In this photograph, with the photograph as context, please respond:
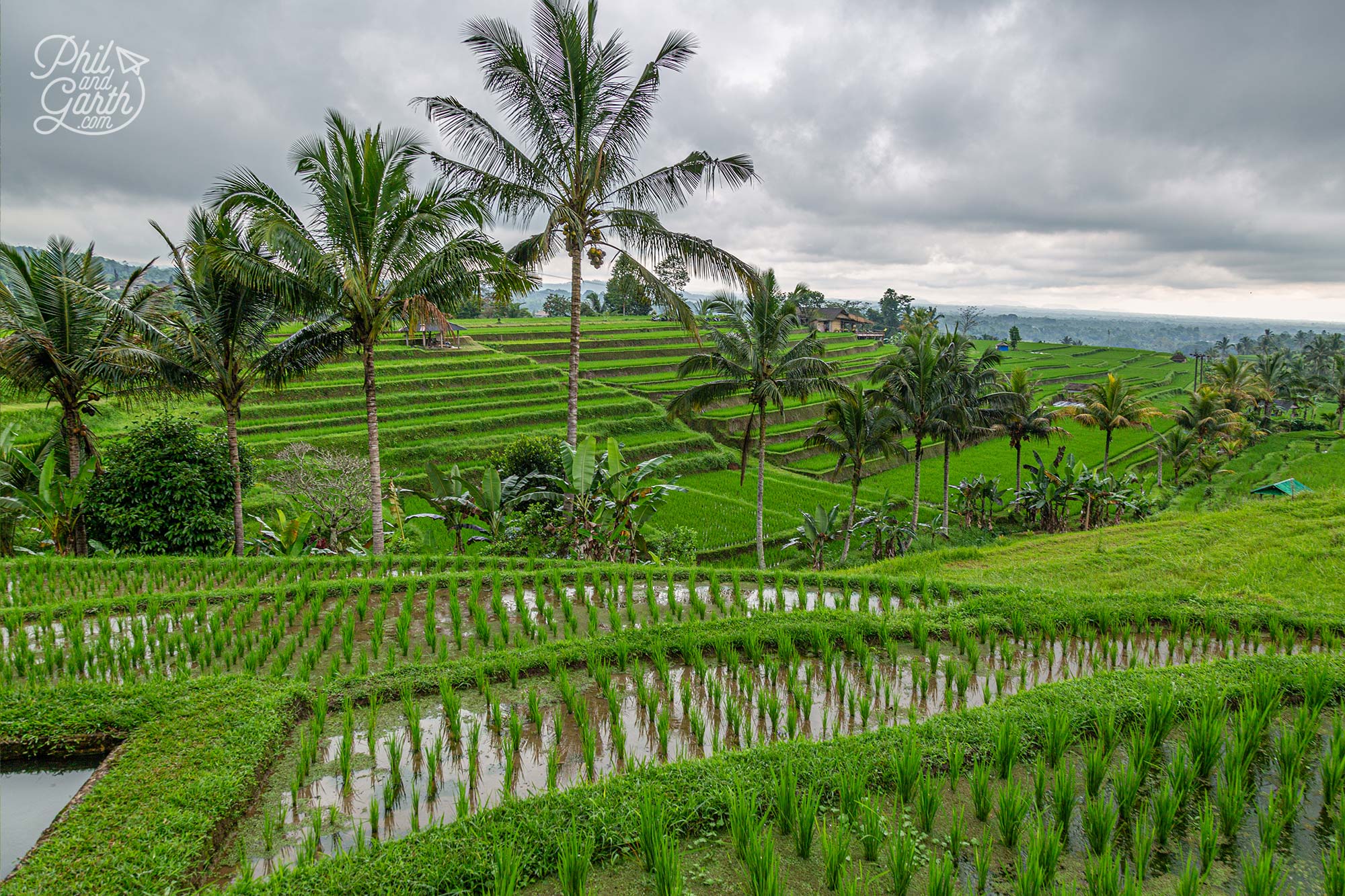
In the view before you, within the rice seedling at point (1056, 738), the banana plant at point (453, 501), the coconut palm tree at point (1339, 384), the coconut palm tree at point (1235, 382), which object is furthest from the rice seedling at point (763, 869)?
the coconut palm tree at point (1339, 384)

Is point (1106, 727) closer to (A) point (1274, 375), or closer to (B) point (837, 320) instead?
(A) point (1274, 375)

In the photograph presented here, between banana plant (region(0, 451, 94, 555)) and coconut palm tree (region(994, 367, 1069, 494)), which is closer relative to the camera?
banana plant (region(0, 451, 94, 555))

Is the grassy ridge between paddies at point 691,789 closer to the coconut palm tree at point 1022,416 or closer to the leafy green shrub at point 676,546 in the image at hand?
the leafy green shrub at point 676,546

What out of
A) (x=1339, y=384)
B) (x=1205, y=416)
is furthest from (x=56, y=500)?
(x=1339, y=384)

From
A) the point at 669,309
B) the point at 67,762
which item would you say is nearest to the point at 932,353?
the point at 669,309

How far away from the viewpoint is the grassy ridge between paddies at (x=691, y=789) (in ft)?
9.85

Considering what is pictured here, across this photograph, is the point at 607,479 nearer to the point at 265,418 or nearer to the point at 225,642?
the point at 225,642

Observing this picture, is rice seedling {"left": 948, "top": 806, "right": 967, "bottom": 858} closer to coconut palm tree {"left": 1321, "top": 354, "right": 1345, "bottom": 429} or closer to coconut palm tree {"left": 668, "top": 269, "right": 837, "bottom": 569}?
coconut palm tree {"left": 668, "top": 269, "right": 837, "bottom": 569}

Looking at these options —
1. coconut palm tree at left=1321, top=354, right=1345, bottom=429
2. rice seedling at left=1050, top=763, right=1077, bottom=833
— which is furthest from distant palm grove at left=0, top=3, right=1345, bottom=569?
coconut palm tree at left=1321, top=354, right=1345, bottom=429

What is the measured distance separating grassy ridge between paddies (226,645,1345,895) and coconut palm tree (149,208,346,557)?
8.30 m

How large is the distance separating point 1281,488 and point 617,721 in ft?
79.8

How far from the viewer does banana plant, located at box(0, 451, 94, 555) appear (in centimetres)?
941

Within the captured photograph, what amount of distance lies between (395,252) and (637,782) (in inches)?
312

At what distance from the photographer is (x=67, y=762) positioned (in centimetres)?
416
